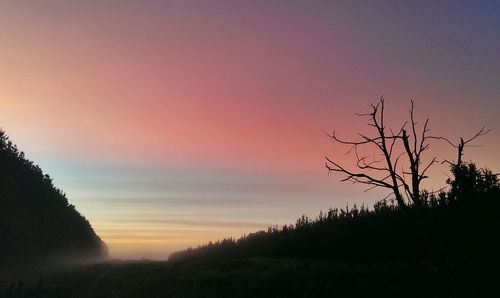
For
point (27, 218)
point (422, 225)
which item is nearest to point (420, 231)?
point (422, 225)

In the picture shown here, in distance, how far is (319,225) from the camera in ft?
110

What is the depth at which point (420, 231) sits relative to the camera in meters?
20.8

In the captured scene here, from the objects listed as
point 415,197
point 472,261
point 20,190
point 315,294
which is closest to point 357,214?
point 415,197

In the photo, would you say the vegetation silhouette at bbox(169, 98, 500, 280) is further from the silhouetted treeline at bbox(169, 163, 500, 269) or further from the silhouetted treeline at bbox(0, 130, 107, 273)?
the silhouetted treeline at bbox(0, 130, 107, 273)

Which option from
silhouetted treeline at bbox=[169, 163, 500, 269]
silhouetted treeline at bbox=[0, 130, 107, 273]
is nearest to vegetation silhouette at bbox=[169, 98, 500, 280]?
silhouetted treeline at bbox=[169, 163, 500, 269]

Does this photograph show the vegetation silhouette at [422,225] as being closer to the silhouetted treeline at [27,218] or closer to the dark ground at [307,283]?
the dark ground at [307,283]

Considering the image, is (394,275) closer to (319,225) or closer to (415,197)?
(415,197)

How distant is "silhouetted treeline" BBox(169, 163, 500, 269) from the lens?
782 inches

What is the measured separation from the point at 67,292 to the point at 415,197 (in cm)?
1822

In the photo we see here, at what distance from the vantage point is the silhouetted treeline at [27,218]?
49.3 meters

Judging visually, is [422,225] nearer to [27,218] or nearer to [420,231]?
[420,231]

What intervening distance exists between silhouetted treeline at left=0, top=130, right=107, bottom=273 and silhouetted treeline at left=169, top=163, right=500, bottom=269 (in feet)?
86.5

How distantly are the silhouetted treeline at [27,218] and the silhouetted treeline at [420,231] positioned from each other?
26360 mm

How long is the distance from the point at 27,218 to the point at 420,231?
50437 millimetres
